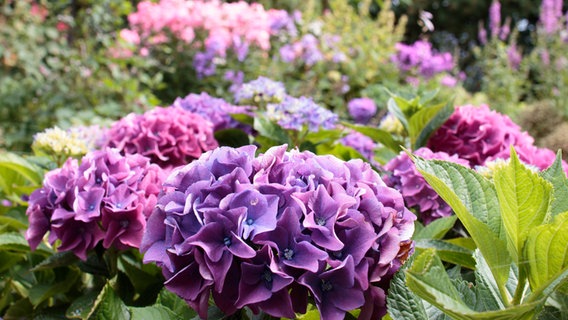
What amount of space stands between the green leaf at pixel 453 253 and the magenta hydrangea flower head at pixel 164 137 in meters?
0.72

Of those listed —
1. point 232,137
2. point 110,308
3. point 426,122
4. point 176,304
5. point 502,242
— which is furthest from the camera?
point 232,137

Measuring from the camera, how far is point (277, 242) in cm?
77

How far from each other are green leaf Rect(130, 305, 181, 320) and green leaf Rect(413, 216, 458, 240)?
520 mm

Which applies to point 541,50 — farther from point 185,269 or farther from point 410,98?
point 185,269

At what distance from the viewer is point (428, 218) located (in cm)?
136

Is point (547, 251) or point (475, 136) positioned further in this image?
point (475, 136)

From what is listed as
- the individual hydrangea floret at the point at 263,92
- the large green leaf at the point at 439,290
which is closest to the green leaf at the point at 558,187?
the large green leaf at the point at 439,290

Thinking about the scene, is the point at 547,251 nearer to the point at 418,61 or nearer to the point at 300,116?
the point at 300,116

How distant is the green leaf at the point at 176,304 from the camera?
979mm

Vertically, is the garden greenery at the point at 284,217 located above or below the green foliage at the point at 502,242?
below

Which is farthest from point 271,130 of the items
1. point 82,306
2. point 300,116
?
point 82,306

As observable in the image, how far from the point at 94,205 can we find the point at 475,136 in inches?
38.1

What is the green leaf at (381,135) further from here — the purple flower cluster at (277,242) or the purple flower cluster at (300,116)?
the purple flower cluster at (277,242)

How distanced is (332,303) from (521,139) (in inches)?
40.5
